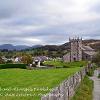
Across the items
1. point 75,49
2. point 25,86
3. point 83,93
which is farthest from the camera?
point 75,49

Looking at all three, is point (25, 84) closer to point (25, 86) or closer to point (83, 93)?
point (25, 86)

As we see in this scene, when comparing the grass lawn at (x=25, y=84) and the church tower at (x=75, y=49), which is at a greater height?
the church tower at (x=75, y=49)

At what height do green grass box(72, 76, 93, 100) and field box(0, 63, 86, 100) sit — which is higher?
field box(0, 63, 86, 100)

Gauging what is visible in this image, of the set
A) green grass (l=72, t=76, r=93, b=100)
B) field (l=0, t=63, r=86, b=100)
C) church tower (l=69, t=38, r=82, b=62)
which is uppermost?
church tower (l=69, t=38, r=82, b=62)

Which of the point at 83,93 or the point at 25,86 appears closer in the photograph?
the point at 25,86

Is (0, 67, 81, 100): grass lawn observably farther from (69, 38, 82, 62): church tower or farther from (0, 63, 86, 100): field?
Result: (69, 38, 82, 62): church tower

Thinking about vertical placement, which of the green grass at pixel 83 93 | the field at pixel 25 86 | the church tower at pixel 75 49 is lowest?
the green grass at pixel 83 93

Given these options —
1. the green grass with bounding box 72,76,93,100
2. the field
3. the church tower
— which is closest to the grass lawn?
the field

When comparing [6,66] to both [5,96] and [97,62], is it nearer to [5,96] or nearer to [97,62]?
[5,96]

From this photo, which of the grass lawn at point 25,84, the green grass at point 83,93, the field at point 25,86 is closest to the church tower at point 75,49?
the grass lawn at point 25,84

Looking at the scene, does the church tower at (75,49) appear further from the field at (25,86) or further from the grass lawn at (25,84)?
the field at (25,86)

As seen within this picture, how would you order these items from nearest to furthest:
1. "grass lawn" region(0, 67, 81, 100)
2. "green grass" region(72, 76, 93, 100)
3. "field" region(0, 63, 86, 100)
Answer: "field" region(0, 63, 86, 100) → "grass lawn" region(0, 67, 81, 100) → "green grass" region(72, 76, 93, 100)

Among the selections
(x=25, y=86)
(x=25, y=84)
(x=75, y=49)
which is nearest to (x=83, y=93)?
(x=25, y=84)

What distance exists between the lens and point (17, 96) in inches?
722
